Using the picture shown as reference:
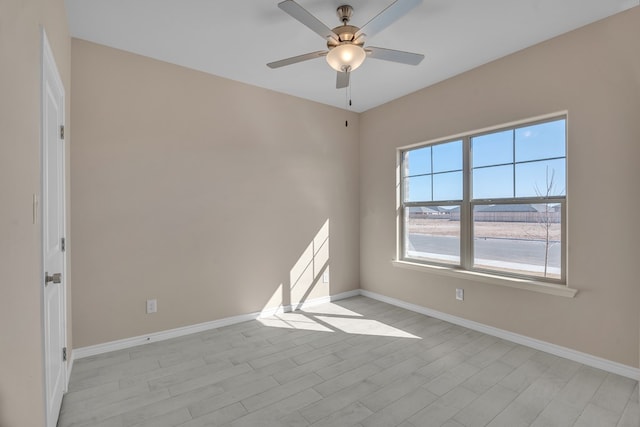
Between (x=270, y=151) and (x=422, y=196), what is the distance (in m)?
2.02

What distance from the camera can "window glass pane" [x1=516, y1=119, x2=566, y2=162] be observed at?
2752 mm

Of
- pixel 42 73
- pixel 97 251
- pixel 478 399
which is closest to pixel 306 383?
pixel 478 399

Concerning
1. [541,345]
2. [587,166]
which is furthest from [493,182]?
[541,345]

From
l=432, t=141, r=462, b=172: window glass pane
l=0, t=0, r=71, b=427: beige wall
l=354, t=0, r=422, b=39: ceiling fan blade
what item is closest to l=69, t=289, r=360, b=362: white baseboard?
l=0, t=0, r=71, b=427: beige wall

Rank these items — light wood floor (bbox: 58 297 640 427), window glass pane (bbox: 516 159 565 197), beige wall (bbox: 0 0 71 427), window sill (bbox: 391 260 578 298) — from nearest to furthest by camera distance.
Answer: beige wall (bbox: 0 0 71 427) < light wood floor (bbox: 58 297 640 427) < window sill (bbox: 391 260 578 298) < window glass pane (bbox: 516 159 565 197)

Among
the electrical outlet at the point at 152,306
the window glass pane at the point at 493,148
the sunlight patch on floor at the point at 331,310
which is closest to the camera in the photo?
the electrical outlet at the point at 152,306

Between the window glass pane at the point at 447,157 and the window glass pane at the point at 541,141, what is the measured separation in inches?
24.2

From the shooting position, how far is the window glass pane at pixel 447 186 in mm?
3543

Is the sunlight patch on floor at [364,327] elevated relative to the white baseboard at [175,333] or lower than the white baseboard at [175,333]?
lower

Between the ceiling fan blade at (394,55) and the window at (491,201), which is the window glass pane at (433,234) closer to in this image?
the window at (491,201)

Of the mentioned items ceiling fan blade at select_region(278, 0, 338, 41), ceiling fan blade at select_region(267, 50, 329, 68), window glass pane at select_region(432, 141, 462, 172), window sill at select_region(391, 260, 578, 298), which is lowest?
window sill at select_region(391, 260, 578, 298)

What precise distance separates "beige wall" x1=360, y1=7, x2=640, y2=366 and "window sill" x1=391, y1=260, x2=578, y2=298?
67 millimetres

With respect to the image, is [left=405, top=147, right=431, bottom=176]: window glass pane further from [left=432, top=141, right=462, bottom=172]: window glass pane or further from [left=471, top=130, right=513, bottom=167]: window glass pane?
[left=471, top=130, right=513, bottom=167]: window glass pane

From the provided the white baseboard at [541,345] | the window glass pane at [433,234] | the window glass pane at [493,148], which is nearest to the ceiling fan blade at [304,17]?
the window glass pane at [493,148]
